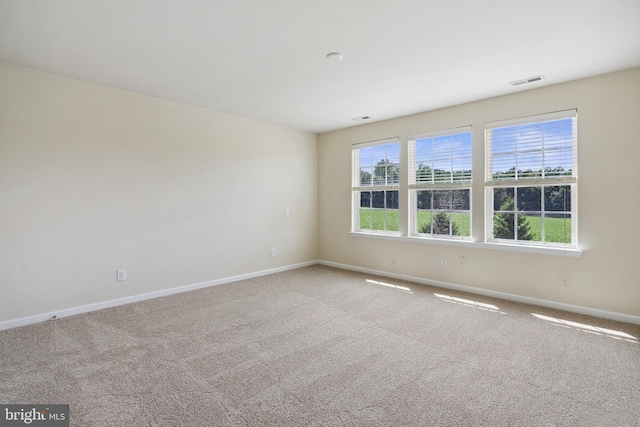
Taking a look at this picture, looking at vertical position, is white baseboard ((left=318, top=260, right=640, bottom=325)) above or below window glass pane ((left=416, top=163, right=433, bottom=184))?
below

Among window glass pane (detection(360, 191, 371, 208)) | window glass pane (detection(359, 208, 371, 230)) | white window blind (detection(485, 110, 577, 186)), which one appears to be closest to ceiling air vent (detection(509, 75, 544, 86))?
white window blind (detection(485, 110, 577, 186))

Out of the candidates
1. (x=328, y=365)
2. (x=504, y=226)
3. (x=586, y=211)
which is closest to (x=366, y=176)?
(x=504, y=226)

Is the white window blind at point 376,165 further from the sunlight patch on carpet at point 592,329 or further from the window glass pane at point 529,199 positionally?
the sunlight patch on carpet at point 592,329

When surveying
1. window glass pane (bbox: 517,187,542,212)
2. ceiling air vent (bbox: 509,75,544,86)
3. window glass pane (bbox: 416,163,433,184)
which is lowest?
window glass pane (bbox: 517,187,542,212)

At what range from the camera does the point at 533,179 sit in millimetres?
3709

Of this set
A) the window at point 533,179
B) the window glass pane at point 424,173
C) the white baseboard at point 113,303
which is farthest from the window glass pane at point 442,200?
the white baseboard at point 113,303

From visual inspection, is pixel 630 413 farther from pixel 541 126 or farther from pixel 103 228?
pixel 103 228

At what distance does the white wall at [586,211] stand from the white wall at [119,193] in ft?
8.82

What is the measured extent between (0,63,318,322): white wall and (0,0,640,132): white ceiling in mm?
367

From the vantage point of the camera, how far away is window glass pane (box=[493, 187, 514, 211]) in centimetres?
393

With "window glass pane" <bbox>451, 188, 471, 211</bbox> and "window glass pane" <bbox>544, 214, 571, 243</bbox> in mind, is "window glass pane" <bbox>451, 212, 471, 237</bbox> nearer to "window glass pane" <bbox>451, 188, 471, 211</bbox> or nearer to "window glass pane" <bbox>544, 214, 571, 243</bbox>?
"window glass pane" <bbox>451, 188, 471, 211</bbox>

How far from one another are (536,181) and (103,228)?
5.07 metres

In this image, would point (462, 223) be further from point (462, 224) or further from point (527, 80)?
point (527, 80)

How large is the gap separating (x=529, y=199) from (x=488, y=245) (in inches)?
28.5
